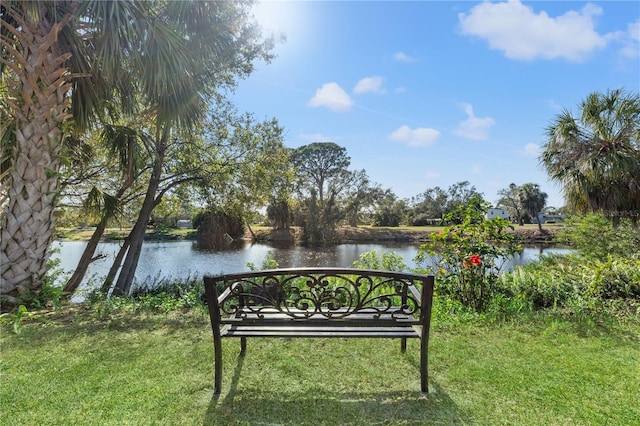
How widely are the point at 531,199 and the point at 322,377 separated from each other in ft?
180

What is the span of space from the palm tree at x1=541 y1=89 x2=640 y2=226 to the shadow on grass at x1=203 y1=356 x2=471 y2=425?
320 inches

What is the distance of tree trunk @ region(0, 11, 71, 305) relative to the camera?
11.3ft

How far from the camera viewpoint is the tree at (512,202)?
4915 cm

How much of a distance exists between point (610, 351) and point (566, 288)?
5.61 feet

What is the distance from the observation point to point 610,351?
8.38 ft

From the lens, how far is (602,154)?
24.4 feet

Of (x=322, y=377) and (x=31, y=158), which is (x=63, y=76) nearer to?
(x=31, y=158)

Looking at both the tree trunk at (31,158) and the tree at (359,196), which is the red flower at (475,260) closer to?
the tree trunk at (31,158)

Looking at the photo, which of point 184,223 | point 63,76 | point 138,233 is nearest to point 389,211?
point 184,223

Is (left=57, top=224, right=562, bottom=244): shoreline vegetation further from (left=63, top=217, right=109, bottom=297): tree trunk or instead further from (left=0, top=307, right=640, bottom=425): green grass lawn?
(left=0, top=307, right=640, bottom=425): green grass lawn

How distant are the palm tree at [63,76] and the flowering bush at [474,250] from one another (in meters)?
4.07


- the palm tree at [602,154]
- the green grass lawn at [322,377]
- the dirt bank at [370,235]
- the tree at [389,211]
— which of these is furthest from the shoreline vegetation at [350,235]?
the green grass lawn at [322,377]

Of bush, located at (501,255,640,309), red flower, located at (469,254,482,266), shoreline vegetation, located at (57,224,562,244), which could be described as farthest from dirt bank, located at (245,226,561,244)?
red flower, located at (469,254,482,266)

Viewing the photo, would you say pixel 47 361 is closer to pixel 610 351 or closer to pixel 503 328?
pixel 503 328
